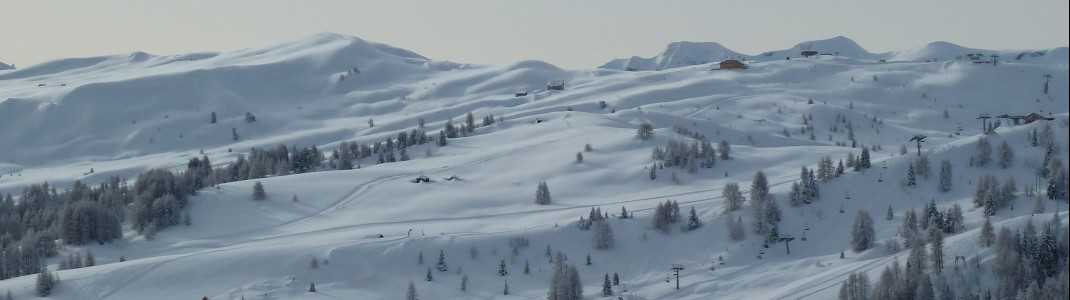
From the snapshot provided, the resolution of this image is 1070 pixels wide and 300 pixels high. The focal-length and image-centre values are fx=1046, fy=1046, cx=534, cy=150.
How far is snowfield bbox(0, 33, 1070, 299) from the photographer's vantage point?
51.6 metres

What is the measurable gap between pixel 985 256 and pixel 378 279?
28.1 m

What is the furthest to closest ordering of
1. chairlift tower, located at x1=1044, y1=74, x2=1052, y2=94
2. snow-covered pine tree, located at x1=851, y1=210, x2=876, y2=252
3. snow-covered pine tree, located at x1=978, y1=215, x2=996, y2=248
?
1. chairlift tower, located at x1=1044, y1=74, x2=1052, y2=94
2. snow-covered pine tree, located at x1=851, y1=210, x2=876, y2=252
3. snow-covered pine tree, located at x1=978, y1=215, x2=996, y2=248

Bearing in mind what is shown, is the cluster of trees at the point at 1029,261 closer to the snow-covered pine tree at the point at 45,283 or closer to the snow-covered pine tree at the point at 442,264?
the snow-covered pine tree at the point at 442,264

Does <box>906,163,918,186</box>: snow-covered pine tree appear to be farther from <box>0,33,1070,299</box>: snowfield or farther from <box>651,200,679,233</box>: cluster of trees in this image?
<box>651,200,679,233</box>: cluster of trees

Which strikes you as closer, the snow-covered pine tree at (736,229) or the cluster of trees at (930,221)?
the cluster of trees at (930,221)

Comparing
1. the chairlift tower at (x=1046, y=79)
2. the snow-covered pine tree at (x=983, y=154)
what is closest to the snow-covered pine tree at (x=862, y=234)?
the snow-covered pine tree at (x=983, y=154)

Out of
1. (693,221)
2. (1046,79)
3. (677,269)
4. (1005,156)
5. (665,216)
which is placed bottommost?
(677,269)

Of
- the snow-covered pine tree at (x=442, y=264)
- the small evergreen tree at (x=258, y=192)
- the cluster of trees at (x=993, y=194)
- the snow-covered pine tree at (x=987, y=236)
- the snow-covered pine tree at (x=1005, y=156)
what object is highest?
the small evergreen tree at (x=258, y=192)

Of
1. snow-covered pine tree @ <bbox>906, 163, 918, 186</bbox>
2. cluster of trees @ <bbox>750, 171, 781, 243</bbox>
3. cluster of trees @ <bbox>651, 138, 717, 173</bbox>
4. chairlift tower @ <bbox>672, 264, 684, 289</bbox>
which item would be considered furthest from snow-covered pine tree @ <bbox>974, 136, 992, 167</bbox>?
chairlift tower @ <bbox>672, 264, 684, 289</bbox>

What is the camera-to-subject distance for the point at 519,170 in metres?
76.2

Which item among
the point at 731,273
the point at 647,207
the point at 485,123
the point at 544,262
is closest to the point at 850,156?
the point at 647,207

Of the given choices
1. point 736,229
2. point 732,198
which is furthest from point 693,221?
point 732,198

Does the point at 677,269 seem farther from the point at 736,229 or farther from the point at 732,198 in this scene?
the point at 732,198

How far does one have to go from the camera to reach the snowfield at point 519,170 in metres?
51.6
